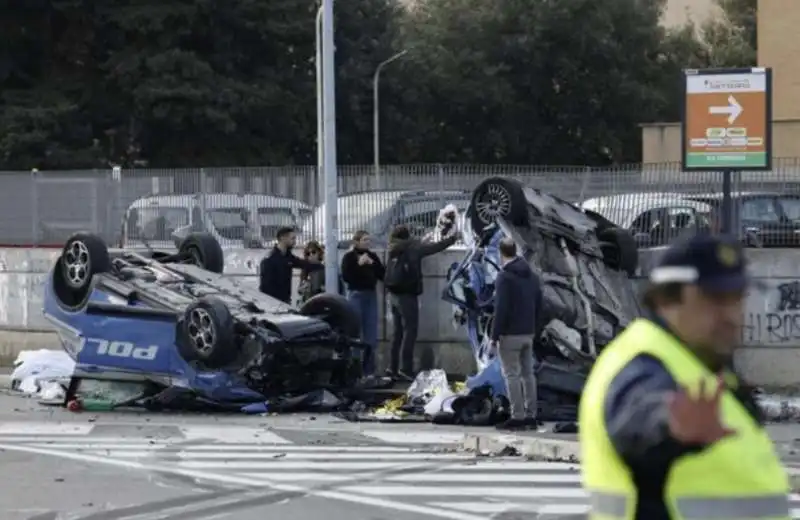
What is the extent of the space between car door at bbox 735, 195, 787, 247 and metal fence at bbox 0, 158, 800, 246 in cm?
20

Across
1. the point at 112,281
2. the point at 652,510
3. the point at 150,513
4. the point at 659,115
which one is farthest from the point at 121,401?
the point at 659,115

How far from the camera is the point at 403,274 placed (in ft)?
56.5

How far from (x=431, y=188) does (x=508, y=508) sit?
957 centimetres

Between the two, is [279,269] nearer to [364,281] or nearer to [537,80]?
[364,281]

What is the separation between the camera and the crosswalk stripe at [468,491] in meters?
10.6

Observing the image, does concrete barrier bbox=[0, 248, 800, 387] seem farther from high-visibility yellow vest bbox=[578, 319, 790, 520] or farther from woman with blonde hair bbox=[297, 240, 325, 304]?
high-visibility yellow vest bbox=[578, 319, 790, 520]

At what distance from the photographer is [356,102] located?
53906mm

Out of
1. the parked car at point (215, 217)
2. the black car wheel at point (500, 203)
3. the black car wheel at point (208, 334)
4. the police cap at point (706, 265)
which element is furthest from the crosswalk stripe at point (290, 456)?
the police cap at point (706, 265)

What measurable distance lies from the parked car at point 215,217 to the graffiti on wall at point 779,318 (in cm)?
604

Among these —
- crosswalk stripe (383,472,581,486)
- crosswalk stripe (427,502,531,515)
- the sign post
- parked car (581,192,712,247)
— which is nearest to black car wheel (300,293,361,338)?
parked car (581,192,712,247)

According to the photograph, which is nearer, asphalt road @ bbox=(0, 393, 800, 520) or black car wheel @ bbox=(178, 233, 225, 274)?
asphalt road @ bbox=(0, 393, 800, 520)

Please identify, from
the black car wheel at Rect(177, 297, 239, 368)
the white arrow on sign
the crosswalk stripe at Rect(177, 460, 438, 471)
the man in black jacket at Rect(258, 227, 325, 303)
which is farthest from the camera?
the man in black jacket at Rect(258, 227, 325, 303)

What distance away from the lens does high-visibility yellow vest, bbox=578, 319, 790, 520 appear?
3242mm

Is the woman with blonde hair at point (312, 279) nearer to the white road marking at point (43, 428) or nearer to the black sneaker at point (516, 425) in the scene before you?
the white road marking at point (43, 428)
